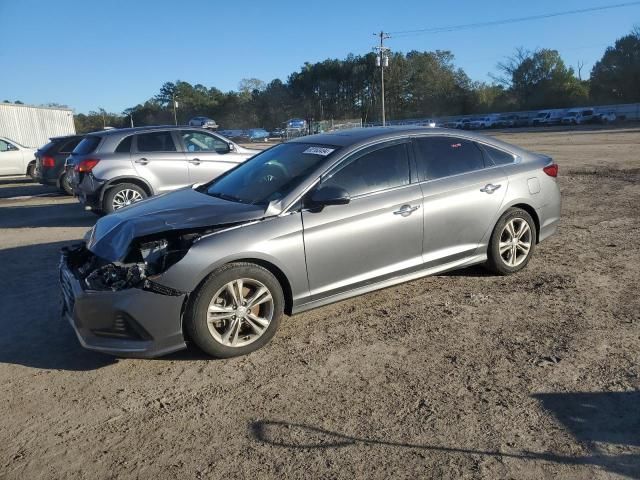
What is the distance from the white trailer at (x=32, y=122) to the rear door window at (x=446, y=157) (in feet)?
93.0

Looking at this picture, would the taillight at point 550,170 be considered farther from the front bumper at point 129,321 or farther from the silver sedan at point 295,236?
the front bumper at point 129,321

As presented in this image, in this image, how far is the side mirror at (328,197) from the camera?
13.9ft

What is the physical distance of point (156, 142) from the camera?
9.88 m

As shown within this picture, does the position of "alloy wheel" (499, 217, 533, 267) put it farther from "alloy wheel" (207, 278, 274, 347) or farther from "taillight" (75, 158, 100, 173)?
"taillight" (75, 158, 100, 173)

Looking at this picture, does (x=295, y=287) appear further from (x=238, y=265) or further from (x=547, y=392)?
(x=547, y=392)

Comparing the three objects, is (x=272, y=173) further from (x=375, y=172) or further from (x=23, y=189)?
(x=23, y=189)

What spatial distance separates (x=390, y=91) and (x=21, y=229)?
89.7 meters

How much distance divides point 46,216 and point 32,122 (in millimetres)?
24519

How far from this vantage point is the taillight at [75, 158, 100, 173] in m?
9.32

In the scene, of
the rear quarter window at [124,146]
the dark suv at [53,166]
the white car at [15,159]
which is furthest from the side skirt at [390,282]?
the white car at [15,159]

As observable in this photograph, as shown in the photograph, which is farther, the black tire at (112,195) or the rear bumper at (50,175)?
the rear bumper at (50,175)

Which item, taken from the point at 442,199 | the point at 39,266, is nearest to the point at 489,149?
the point at 442,199

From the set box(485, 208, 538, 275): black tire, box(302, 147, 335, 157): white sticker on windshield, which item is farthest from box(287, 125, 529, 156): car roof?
box(485, 208, 538, 275): black tire

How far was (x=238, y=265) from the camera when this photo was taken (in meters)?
3.91
